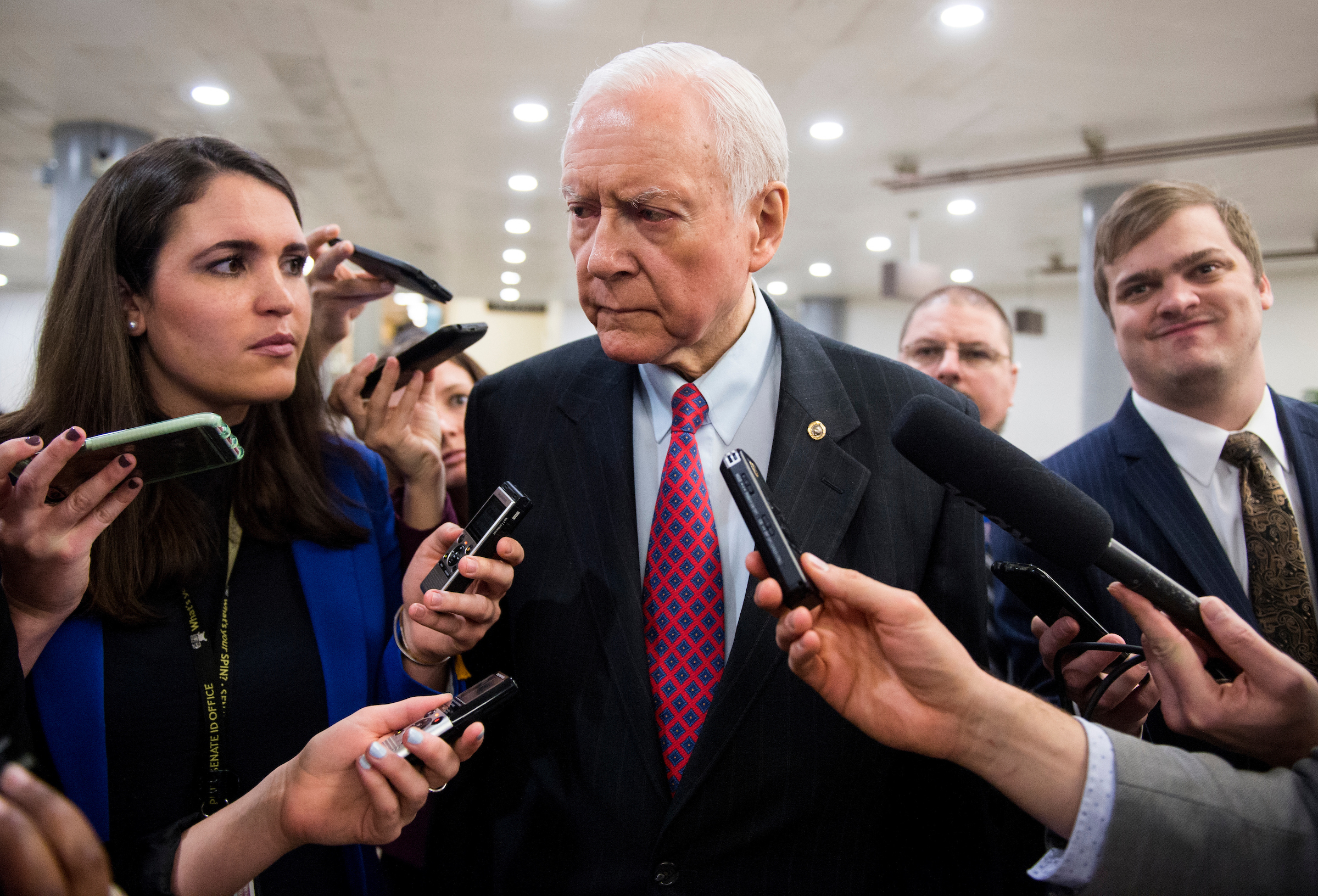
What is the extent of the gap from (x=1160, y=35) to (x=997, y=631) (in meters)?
4.35

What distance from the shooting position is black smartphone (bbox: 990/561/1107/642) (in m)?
1.18

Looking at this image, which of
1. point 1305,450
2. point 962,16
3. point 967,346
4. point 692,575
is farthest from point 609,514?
point 962,16

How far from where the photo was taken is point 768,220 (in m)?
1.45

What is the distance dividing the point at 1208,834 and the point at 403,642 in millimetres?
1183

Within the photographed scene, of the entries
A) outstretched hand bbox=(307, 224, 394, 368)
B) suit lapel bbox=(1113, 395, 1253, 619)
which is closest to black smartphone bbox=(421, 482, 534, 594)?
outstretched hand bbox=(307, 224, 394, 368)

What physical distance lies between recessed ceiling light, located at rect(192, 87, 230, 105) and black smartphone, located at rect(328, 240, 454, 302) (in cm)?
474

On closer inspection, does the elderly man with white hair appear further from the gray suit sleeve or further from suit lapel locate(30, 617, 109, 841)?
suit lapel locate(30, 617, 109, 841)

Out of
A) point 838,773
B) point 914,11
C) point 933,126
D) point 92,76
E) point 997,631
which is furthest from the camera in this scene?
point 933,126

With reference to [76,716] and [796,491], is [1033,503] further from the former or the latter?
[76,716]

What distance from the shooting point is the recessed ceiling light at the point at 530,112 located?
18.9 feet

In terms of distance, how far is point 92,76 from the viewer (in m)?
5.27

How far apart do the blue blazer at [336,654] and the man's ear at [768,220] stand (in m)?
0.93

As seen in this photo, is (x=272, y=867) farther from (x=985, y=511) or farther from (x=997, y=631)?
(x=997, y=631)

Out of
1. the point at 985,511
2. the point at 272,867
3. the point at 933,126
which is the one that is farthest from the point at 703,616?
the point at 933,126
